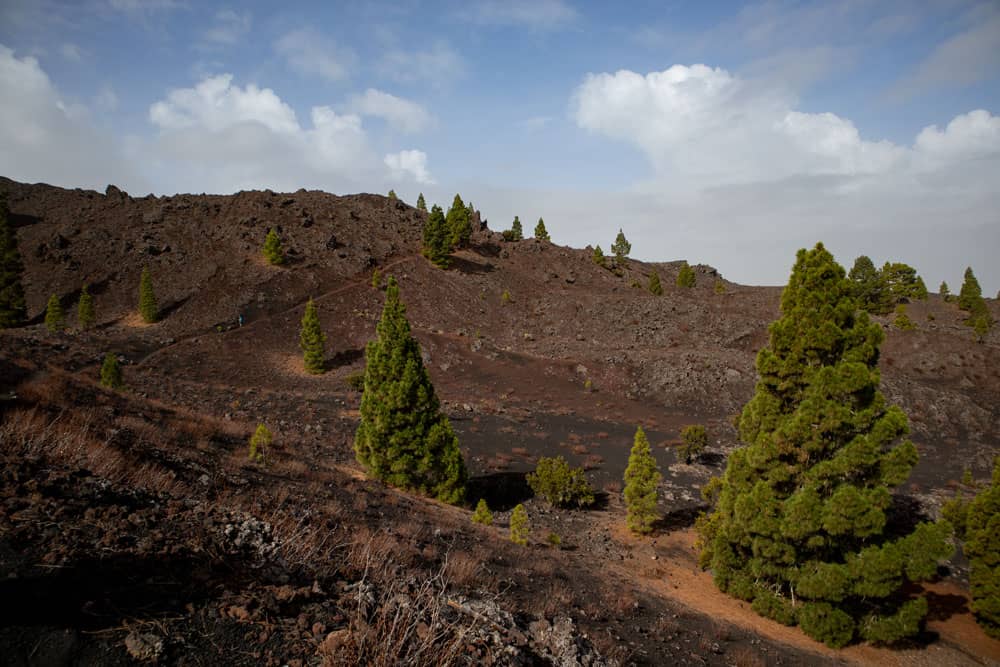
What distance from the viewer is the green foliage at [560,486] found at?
2161 centimetres

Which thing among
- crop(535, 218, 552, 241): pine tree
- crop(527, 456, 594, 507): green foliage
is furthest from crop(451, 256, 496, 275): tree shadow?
crop(527, 456, 594, 507): green foliage

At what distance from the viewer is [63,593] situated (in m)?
3.72

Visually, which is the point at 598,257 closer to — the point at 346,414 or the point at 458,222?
the point at 458,222

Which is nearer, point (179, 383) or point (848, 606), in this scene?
point (848, 606)

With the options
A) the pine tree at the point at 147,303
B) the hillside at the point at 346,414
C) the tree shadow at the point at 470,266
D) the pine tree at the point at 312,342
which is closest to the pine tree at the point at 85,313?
the hillside at the point at 346,414

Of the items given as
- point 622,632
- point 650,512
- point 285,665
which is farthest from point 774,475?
point 285,665

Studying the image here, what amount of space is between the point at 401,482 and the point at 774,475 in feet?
40.7

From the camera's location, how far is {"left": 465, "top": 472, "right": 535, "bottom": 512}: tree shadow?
21.5 meters

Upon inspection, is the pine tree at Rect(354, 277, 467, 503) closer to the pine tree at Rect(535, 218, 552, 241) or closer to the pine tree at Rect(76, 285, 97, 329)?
the pine tree at Rect(76, 285, 97, 329)

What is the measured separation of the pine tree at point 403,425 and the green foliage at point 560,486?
529cm

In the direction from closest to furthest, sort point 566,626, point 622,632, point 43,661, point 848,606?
point 43,661 < point 566,626 < point 622,632 < point 848,606

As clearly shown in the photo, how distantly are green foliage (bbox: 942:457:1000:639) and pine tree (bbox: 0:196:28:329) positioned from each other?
6697cm

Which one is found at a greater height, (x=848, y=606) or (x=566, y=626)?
(x=566, y=626)

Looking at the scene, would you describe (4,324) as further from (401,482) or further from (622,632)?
(622,632)
